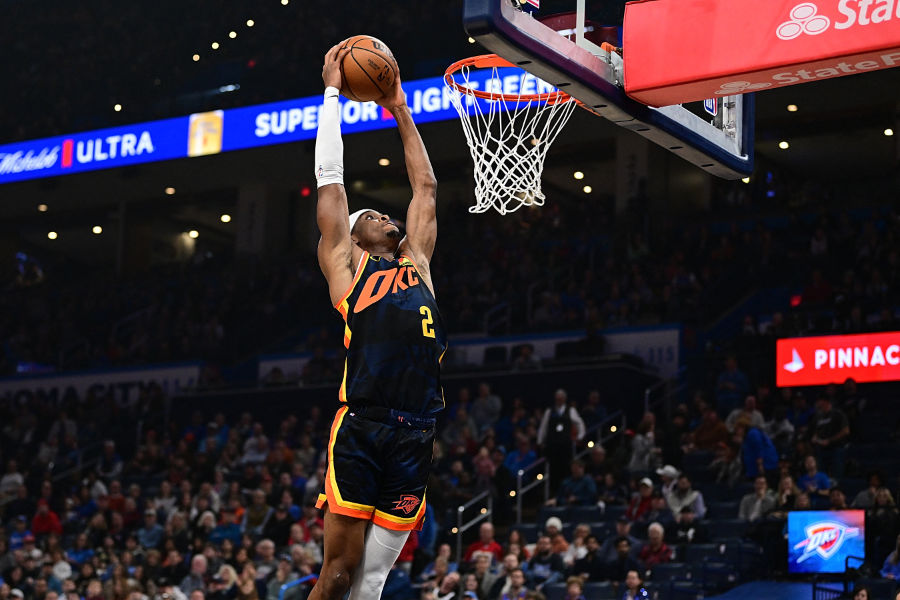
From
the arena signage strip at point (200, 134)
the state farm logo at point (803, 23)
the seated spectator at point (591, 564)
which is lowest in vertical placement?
the seated spectator at point (591, 564)

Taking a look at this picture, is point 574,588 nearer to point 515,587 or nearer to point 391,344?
point 515,587

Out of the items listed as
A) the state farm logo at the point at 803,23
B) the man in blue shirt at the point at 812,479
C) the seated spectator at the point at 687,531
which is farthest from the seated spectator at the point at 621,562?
the state farm logo at the point at 803,23

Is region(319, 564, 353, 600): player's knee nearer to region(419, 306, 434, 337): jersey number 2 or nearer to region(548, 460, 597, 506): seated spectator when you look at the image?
region(419, 306, 434, 337): jersey number 2

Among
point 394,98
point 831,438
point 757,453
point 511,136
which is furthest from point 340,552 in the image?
point 831,438

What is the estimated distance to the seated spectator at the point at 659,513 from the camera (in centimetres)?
1300

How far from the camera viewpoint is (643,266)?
66.9ft

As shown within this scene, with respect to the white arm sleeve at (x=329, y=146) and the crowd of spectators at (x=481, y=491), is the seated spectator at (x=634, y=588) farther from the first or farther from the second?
the white arm sleeve at (x=329, y=146)

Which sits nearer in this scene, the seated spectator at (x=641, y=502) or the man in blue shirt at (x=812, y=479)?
the man in blue shirt at (x=812, y=479)

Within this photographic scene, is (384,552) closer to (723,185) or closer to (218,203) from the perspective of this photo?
(723,185)

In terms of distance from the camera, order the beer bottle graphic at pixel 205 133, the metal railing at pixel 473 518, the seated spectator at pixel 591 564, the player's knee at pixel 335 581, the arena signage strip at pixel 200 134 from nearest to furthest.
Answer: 1. the player's knee at pixel 335 581
2. the seated spectator at pixel 591 564
3. the metal railing at pixel 473 518
4. the arena signage strip at pixel 200 134
5. the beer bottle graphic at pixel 205 133

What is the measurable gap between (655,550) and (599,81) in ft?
23.5

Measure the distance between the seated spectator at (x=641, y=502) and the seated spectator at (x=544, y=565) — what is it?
40.4 inches

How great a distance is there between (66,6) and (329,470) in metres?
25.3

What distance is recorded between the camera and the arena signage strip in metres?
19.2
